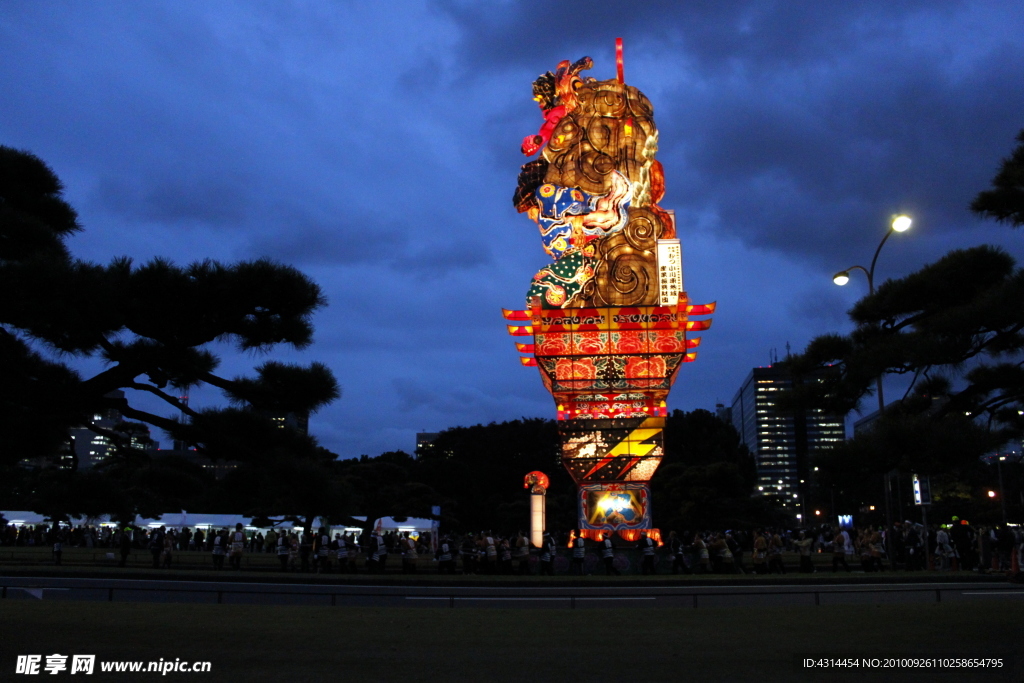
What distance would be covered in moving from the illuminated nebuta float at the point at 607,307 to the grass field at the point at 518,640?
25.6 m

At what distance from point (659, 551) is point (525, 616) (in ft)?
59.5

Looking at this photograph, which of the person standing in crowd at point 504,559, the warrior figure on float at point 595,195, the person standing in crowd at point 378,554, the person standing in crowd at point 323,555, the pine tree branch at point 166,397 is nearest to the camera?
the pine tree branch at point 166,397

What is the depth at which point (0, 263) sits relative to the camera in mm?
8070

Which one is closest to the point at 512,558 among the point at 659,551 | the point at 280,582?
the point at 659,551

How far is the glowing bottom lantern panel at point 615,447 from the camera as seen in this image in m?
38.9

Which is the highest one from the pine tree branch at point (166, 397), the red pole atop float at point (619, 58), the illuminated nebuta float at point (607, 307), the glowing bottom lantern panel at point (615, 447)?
the red pole atop float at point (619, 58)

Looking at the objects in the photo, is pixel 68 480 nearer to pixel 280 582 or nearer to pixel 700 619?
pixel 700 619

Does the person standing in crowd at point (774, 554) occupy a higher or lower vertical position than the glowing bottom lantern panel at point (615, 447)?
lower

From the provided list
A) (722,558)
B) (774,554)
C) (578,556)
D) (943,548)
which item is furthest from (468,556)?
(943,548)

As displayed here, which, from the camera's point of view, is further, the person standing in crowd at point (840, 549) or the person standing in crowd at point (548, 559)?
the person standing in crowd at point (548, 559)

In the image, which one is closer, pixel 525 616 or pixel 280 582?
pixel 525 616

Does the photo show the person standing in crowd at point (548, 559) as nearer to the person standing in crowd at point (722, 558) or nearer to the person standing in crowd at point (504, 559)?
the person standing in crowd at point (504, 559)

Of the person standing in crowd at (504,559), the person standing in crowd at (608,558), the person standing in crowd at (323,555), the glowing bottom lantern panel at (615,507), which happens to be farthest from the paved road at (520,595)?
the glowing bottom lantern panel at (615,507)

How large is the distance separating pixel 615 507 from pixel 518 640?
30.2 m
